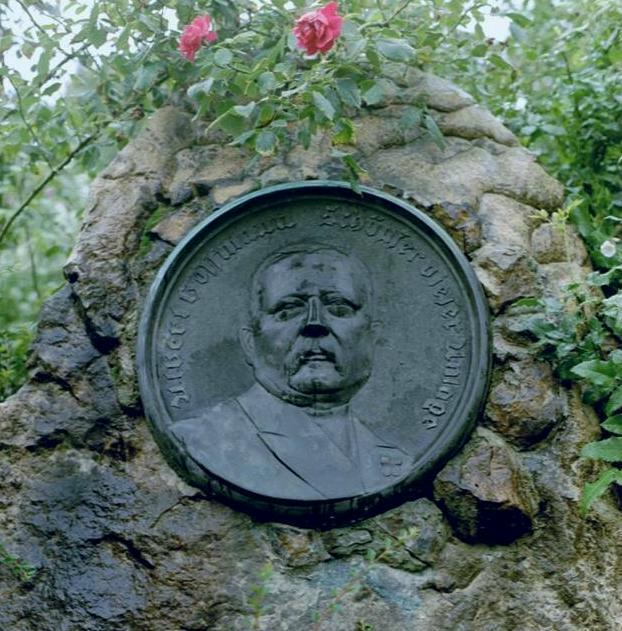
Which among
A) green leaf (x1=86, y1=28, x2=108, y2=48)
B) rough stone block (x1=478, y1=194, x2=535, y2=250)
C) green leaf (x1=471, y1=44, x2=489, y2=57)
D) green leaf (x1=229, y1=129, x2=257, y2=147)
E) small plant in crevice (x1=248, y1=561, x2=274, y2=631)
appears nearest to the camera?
small plant in crevice (x1=248, y1=561, x2=274, y2=631)

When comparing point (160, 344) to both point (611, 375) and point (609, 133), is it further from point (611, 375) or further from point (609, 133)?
point (609, 133)

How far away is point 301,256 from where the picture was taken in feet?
13.8

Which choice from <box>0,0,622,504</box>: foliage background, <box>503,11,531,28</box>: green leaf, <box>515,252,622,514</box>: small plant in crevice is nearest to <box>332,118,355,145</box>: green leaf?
<box>0,0,622,504</box>: foliage background

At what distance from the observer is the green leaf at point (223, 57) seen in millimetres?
4285

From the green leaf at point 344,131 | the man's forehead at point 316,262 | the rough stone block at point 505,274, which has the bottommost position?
the rough stone block at point 505,274

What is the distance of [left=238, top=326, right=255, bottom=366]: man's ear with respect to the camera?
414 cm

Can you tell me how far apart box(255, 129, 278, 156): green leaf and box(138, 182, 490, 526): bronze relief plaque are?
0.13 metres

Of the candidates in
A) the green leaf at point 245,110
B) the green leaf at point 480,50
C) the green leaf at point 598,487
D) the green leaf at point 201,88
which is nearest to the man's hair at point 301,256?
the green leaf at point 245,110

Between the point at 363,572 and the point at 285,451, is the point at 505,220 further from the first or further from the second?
the point at 363,572

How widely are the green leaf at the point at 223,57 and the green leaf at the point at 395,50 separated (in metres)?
0.41

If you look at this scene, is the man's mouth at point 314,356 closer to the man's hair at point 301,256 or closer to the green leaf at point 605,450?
the man's hair at point 301,256

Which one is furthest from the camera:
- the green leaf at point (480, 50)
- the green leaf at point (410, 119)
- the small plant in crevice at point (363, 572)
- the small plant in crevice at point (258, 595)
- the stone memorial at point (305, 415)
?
the green leaf at point (480, 50)

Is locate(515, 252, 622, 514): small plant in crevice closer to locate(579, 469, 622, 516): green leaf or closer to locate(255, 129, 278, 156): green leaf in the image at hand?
locate(579, 469, 622, 516): green leaf

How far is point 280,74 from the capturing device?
434 centimetres
